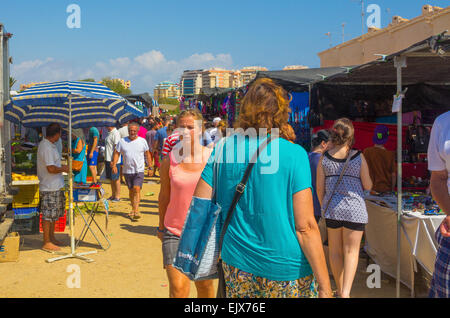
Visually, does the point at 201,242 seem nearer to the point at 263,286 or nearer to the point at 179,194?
the point at 263,286

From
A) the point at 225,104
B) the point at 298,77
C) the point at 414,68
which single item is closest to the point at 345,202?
the point at 414,68

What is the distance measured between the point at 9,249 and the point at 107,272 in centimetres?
150

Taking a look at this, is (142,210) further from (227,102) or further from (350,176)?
(350,176)

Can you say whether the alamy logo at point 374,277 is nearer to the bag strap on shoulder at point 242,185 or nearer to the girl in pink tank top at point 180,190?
the girl in pink tank top at point 180,190

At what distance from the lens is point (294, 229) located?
2.15 meters

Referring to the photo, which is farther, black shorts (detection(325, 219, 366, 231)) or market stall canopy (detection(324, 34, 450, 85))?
black shorts (detection(325, 219, 366, 231))

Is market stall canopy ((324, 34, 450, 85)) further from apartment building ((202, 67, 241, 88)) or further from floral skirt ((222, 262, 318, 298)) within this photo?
apartment building ((202, 67, 241, 88))

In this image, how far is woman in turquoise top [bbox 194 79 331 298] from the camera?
2.13m

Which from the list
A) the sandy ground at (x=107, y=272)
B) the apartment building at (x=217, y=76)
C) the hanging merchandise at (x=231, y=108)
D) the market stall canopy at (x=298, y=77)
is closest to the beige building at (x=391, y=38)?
the hanging merchandise at (x=231, y=108)

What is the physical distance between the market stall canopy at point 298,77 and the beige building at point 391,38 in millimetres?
19082

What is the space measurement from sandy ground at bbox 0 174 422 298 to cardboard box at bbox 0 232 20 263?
0.12m

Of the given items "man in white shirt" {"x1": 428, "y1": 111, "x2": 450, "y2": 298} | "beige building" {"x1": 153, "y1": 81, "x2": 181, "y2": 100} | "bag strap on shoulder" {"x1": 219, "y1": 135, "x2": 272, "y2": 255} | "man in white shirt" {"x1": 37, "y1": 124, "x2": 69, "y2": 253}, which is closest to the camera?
"bag strap on shoulder" {"x1": 219, "y1": 135, "x2": 272, "y2": 255}

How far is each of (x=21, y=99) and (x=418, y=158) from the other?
6.01 meters

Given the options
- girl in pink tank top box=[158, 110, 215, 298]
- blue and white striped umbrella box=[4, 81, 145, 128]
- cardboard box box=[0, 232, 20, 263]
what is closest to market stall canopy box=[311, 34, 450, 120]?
blue and white striped umbrella box=[4, 81, 145, 128]
